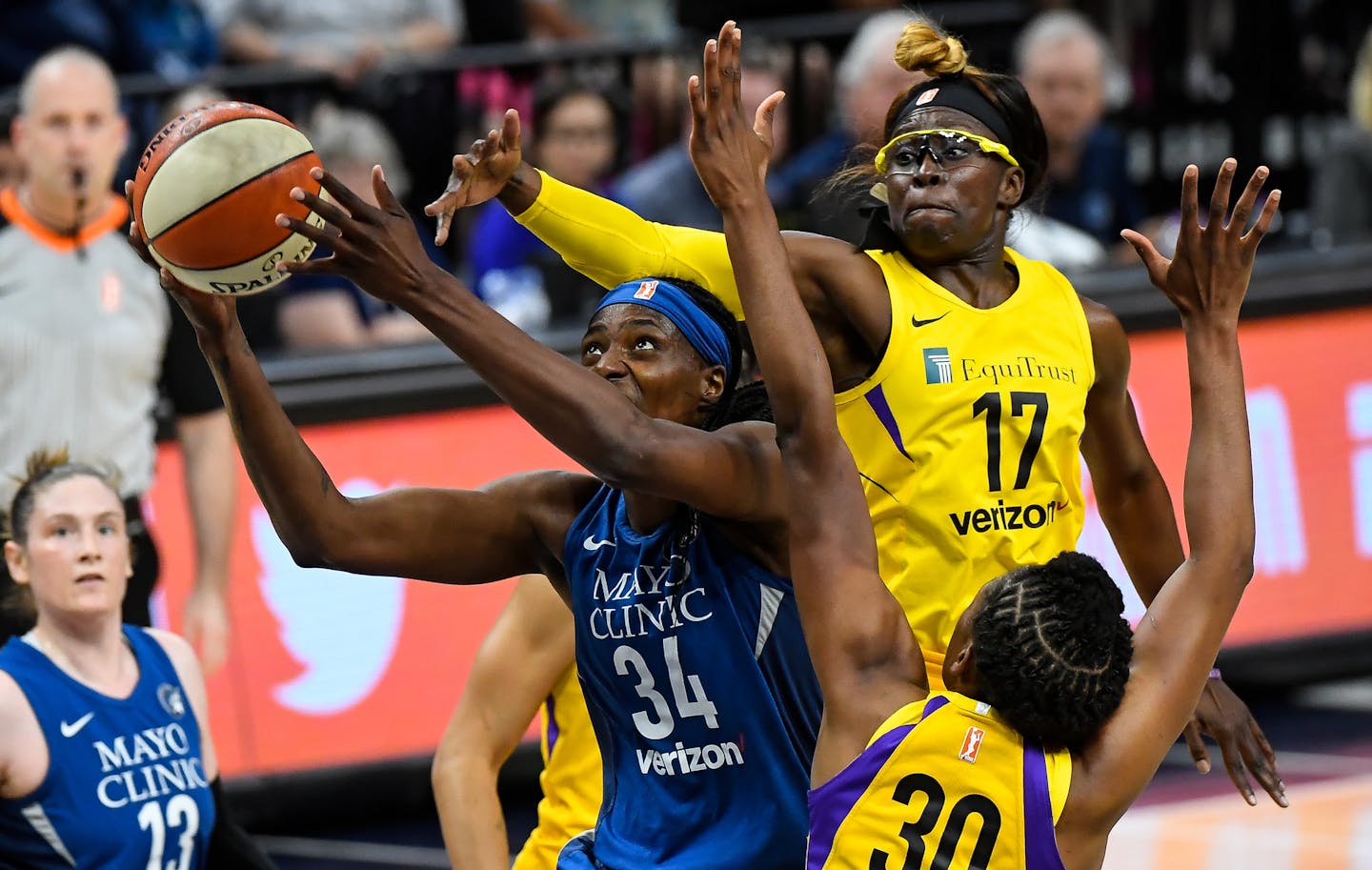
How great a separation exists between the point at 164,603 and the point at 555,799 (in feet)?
9.60

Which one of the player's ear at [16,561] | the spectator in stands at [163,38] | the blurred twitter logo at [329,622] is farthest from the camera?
the spectator in stands at [163,38]

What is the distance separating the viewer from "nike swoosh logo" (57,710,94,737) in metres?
4.85

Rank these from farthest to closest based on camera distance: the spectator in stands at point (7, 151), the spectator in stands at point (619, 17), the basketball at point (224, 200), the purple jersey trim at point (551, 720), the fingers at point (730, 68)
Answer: the spectator in stands at point (619, 17), the spectator in stands at point (7, 151), the purple jersey trim at point (551, 720), the basketball at point (224, 200), the fingers at point (730, 68)

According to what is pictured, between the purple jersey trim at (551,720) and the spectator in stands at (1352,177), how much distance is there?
5.39 metres

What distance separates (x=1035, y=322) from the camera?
413 centimetres

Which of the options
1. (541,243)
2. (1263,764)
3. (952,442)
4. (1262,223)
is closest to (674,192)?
(541,243)

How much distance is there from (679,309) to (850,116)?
14.1ft

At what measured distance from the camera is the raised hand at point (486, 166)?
11.8 feet

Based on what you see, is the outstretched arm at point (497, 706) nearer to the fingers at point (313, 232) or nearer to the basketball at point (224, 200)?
the basketball at point (224, 200)

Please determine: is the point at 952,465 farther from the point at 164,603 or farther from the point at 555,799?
the point at 164,603

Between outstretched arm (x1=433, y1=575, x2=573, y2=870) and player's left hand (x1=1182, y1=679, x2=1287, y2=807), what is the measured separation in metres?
1.30

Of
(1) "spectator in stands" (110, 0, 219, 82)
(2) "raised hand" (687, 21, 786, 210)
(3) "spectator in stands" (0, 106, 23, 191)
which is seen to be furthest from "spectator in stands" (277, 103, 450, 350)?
(2) "raised hand" (687, 21, 786, 210)

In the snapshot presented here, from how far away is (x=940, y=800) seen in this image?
135 inches

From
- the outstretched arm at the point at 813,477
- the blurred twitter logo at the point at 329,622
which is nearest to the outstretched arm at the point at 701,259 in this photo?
the outstretched arm at the point at 813,477
